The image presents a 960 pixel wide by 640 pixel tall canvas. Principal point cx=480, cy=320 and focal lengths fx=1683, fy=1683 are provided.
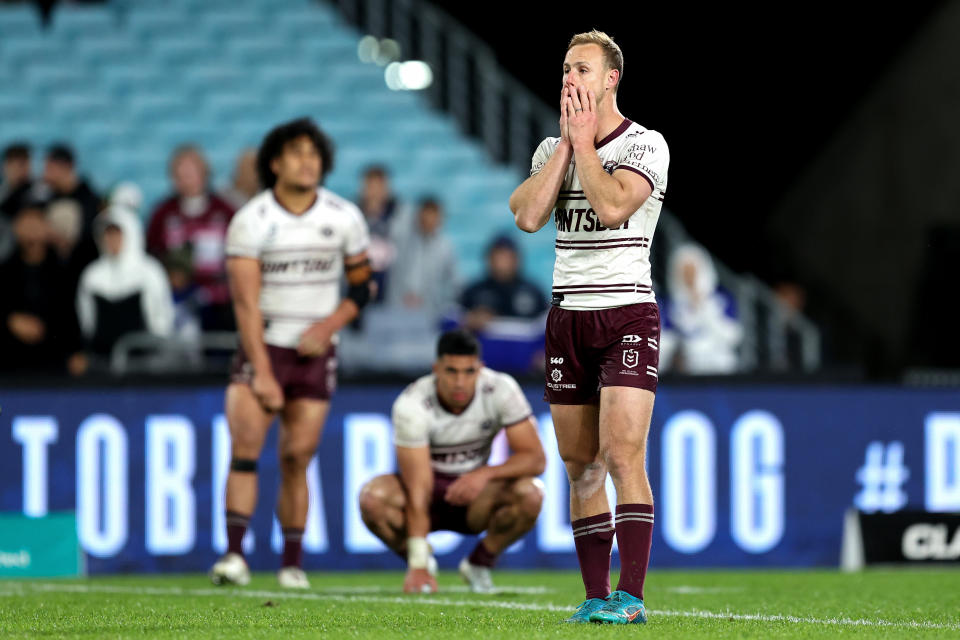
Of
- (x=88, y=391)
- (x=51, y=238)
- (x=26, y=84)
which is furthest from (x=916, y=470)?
(x=26, y=84)

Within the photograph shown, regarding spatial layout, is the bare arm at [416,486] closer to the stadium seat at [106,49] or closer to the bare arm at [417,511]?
the bare arm at [417,511]

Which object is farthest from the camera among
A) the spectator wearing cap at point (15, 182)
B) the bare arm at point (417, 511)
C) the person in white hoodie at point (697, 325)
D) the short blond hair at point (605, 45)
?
the spectator wearing cap at point (15, 182)

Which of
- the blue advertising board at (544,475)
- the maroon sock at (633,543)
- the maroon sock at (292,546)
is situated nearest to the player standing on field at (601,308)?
the maroon sock at (633,543)

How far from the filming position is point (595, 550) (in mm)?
6426

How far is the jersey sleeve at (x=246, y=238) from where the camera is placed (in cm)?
895

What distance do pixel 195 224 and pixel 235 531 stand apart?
451 centimetres

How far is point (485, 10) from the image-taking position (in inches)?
804

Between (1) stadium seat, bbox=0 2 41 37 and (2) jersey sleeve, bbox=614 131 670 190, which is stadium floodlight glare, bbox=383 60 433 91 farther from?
(2) jersey sleeve, bbox=614 131 670 190

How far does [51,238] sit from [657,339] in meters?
7.78

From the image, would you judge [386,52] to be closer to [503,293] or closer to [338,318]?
[503,293]

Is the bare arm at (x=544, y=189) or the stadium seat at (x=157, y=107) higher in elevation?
the stadium seat at (x=157, y=107)

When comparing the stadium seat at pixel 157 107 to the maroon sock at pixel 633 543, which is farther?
the stadium seat at pixel 157 107

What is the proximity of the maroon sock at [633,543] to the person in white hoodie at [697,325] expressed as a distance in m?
6.56

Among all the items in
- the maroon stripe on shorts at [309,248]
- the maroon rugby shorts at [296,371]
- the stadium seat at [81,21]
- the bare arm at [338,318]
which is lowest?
the maroon rugby shorts at [296,371]
